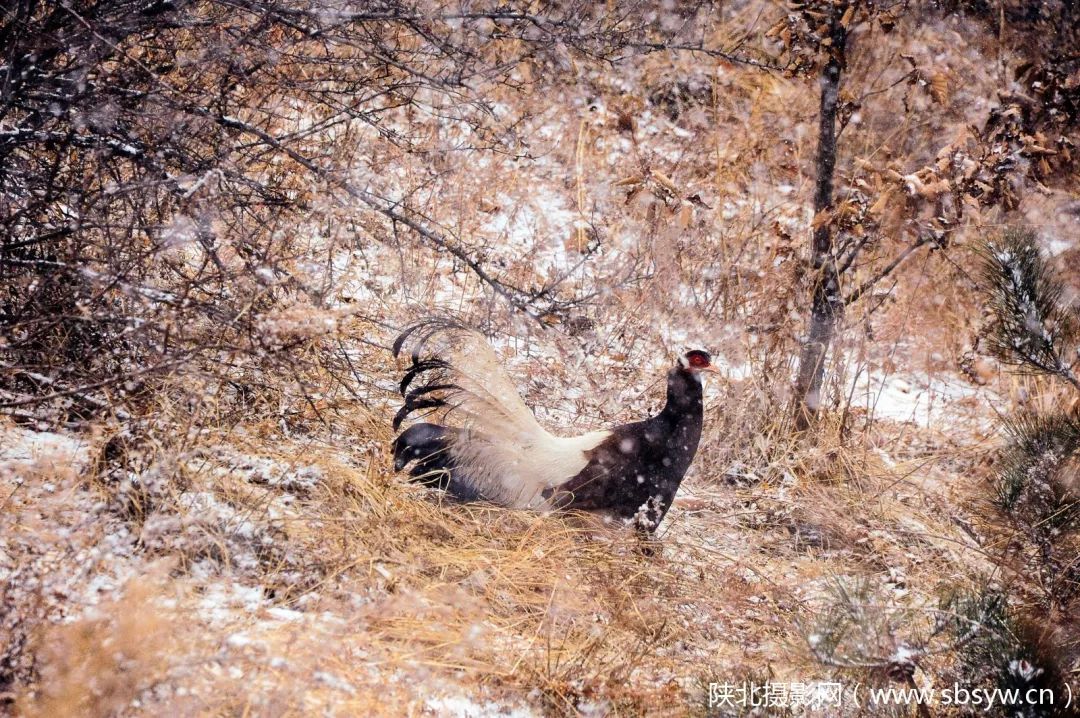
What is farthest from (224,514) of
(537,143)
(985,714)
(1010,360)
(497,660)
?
(537,143)

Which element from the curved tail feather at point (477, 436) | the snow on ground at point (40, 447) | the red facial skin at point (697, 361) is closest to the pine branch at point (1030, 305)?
the red facial skin at point (697, 361)

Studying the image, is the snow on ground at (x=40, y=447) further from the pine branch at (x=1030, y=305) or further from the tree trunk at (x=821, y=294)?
the tree trunk at (x=821, y=294)

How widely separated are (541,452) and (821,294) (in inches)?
74.7

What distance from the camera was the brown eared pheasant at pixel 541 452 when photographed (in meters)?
3.63

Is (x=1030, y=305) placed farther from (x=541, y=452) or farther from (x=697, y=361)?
(x=541, y=452)

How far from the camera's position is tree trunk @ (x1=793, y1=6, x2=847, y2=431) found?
14.5ft

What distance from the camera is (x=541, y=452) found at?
12.4 ft

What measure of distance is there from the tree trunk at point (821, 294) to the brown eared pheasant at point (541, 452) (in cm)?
113

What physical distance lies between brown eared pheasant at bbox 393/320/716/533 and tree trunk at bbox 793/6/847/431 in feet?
3.72

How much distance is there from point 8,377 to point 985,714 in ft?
10.7

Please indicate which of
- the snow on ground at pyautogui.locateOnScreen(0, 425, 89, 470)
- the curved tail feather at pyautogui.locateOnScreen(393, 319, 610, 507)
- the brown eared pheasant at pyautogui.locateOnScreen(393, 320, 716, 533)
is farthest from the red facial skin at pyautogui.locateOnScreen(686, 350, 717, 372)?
the snow on ground at pyautogui.locateOnScreen(0, 425, 89, 470)

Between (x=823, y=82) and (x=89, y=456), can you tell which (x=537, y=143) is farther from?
(x=89, y=456)

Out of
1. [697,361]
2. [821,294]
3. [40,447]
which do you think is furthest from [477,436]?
[821,294]

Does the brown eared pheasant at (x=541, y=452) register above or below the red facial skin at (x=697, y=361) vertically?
below
